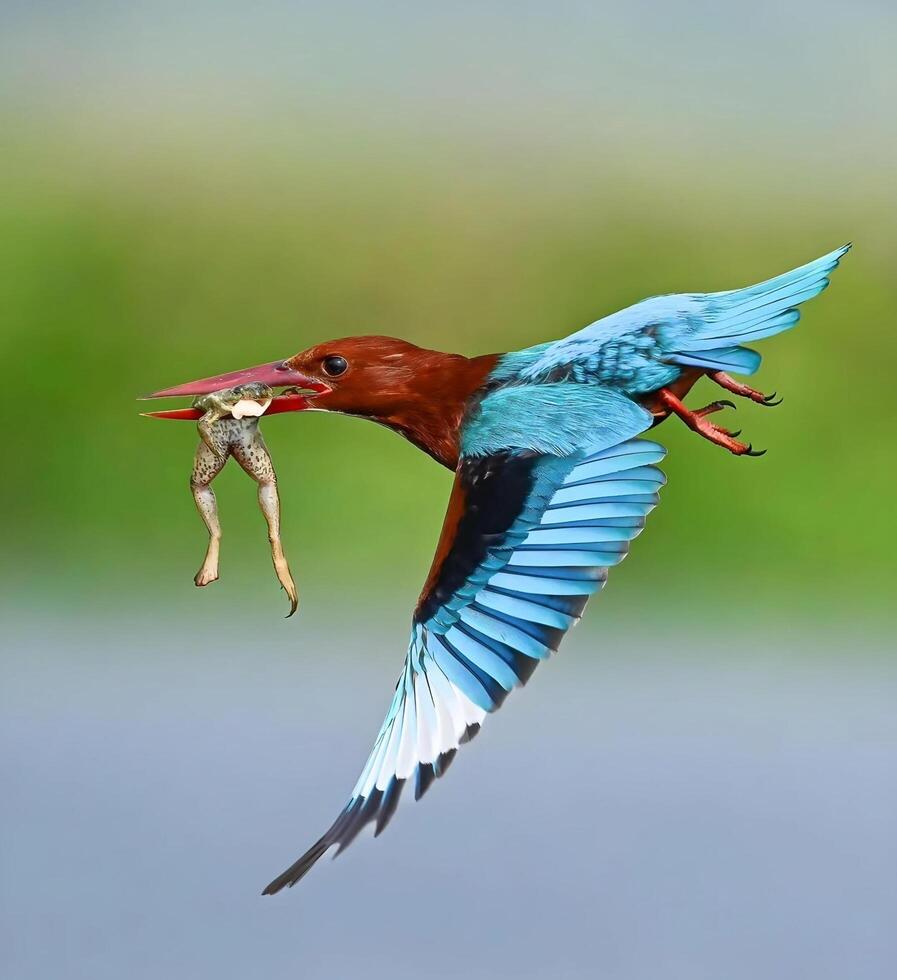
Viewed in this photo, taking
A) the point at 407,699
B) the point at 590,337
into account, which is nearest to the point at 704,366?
the point at 590,337

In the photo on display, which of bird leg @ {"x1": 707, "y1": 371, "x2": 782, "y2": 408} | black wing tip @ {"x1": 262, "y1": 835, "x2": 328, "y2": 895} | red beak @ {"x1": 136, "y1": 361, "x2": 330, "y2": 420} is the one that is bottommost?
black wing tip @ {"x1": 262, "y1": 835, "x2": 328, "y2": 895}

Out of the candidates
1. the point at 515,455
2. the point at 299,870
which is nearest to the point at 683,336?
the point at 515,455

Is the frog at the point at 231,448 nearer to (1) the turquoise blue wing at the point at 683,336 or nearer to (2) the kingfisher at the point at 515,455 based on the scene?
(2) the kingfisher at the point at 515,455

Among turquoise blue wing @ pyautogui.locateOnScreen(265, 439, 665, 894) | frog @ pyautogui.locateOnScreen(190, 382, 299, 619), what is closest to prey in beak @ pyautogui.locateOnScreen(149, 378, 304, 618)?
frog @ pyautogui.locateOnScreen(190, 382, 299, 619)

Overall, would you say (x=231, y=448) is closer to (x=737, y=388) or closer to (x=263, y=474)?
(x=263, y=474)

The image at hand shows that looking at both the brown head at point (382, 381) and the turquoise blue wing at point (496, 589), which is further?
the brown head at point (382, 381)

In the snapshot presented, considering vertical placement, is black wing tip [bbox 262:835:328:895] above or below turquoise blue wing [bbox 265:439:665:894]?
below

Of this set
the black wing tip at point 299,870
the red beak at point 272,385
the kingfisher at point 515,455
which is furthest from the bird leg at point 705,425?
the black wing tip at point 299,870

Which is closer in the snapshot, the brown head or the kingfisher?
the kingfisher

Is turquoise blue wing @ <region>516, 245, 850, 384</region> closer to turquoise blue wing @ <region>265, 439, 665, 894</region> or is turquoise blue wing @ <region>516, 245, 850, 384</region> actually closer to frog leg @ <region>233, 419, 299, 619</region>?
turquoise blue wing @ <region>265, 439, 665, 894</region>
